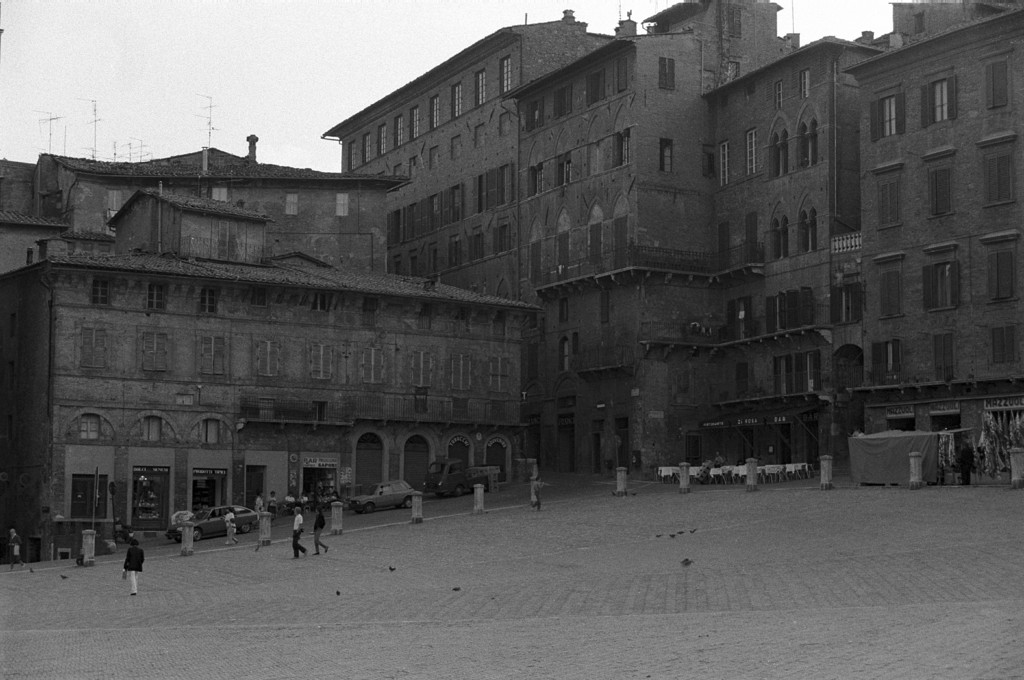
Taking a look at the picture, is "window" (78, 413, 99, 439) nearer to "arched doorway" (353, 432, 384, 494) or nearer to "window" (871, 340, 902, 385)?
"arched doorway" (353, 432, 384, 494)

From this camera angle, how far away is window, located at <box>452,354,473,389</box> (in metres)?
75.8

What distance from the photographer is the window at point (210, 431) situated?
68.8 meters

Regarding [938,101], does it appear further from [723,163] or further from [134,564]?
[134,564]

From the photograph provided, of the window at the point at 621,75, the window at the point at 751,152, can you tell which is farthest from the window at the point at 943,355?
the window at the point at 621,75

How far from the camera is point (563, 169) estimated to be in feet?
268

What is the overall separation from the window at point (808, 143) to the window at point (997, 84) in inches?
399

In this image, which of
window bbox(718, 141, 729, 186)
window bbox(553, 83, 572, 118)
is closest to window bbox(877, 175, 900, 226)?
window bbox(718, 141, 729, 186)

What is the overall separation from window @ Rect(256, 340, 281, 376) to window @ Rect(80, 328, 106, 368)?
667 cm

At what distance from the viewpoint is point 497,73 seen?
89.1 metres

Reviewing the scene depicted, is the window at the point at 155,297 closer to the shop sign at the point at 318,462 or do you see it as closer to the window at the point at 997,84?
the shop sign at the point at 318,462

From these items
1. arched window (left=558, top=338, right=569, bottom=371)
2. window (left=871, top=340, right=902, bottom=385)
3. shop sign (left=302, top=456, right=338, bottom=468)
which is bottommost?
shop sign (left=302, top=456, right=338, bottom=468)

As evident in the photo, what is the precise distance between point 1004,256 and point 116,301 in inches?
1366

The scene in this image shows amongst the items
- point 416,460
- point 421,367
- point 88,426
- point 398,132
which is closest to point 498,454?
point 416,460

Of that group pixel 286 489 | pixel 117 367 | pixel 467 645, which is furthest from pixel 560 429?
pixel 467 645
